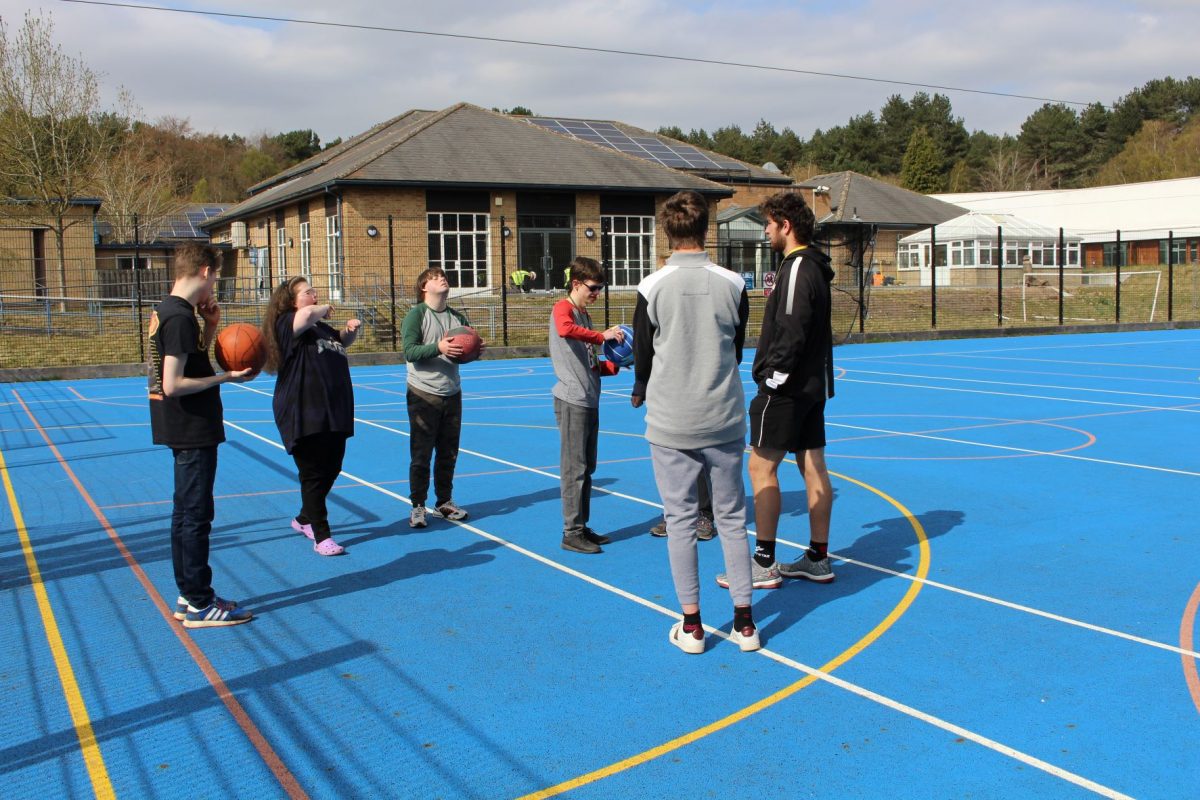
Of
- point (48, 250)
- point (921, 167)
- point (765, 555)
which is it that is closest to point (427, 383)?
point (765, 555)

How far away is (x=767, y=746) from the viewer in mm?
3840

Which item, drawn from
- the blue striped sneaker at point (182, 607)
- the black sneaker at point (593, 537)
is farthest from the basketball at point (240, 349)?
the black sneaker at point (593, 537)

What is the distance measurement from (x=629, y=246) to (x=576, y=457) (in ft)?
103

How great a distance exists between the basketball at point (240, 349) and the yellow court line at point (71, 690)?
4.99 ft

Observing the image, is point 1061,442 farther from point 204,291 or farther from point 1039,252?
point 1039,252

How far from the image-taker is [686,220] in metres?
4.79

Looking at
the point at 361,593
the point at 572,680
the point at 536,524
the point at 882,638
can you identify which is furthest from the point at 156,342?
the point at 882,638

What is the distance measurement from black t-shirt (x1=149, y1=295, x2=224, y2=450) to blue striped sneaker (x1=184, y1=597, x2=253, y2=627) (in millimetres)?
813

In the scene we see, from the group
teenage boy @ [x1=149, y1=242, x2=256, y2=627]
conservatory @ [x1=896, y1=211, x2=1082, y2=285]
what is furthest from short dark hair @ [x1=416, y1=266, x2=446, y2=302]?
conservatory @ [x1=896, y1=211, x2=1082, y2=285]

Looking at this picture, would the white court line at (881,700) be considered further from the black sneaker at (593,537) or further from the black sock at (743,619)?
the black sneaker at (593,537)

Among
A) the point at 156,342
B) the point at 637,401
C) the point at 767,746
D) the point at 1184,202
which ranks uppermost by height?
the point at 1184,202

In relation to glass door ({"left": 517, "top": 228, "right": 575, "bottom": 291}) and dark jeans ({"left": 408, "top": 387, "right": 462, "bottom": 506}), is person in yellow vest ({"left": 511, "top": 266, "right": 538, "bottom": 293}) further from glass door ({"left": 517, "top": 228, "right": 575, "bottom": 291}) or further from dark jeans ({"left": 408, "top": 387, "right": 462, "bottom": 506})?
dark jeans ({"left": 408, "top": 387, "right": 462, "bottom": 506})

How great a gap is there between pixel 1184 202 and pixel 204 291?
6655cm

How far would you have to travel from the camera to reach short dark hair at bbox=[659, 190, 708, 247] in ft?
15.7
